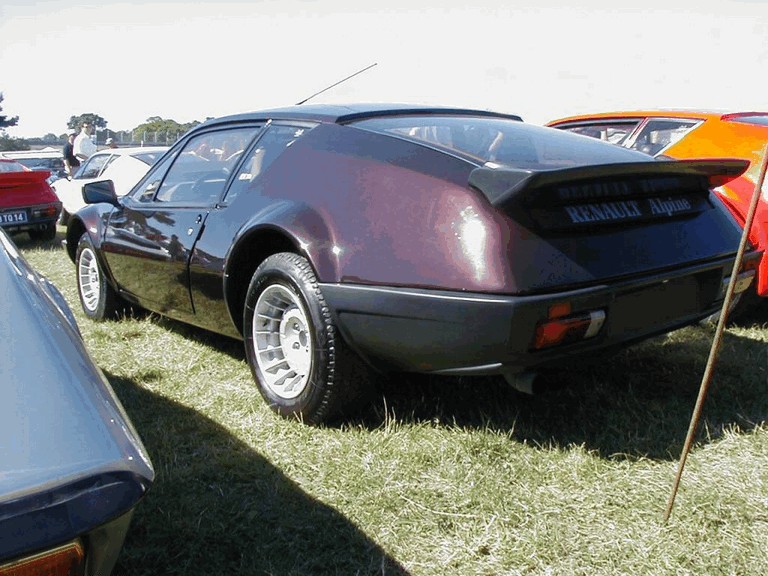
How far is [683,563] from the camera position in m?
1.86

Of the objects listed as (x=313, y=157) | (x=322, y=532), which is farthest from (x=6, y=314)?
(x=313, y=157)

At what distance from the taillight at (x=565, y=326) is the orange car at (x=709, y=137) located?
4.34 ft

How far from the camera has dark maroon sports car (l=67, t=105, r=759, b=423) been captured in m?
2.16

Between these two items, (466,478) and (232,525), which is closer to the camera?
(232,525)

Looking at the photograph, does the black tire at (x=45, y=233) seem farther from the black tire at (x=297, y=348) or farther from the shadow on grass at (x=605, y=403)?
the shadow on grass at (x=605, y=403)

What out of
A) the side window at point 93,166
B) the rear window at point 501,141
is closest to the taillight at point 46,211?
the side window at point 93,166

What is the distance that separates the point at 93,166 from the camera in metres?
10.6

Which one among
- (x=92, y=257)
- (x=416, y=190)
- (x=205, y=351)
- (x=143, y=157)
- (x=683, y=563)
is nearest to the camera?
(x=683, y=563)

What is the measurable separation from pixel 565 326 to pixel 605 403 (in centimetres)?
87

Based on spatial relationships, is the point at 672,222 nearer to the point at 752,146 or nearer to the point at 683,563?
the point at 683,563

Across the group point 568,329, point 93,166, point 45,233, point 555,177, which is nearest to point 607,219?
point 555,177

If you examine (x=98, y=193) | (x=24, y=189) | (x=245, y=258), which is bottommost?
(x=245, y=258)

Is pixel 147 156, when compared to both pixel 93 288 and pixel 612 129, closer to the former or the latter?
pixel 93 288

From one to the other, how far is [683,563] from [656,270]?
3.14 feet
